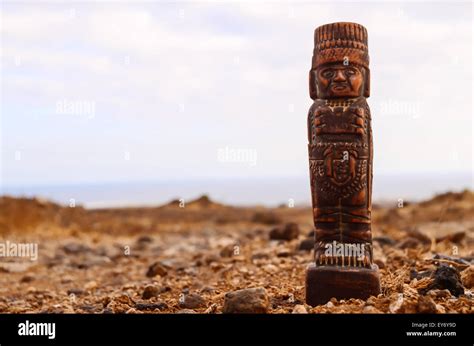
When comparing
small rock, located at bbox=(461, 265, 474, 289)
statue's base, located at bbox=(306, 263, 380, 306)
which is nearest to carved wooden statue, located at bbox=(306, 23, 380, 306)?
statue's base, located at bbox=(306, 263, 380, 306)

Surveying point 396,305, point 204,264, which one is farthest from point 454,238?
point 396,305

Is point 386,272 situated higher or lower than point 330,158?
lower

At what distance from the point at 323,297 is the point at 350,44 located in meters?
3.00

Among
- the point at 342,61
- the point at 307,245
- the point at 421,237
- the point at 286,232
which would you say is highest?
the point at 342,61

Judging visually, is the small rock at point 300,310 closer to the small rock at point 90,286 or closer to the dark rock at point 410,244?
the dark rock at point 410,244

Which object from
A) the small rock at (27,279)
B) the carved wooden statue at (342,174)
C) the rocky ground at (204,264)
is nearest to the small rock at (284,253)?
the rocky ground at (204,264)

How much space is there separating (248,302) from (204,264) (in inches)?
234

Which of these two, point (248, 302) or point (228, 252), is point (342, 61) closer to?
point (248, 302)

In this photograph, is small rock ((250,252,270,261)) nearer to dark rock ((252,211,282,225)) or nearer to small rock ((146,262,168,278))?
small rock ((146,262,168,278))

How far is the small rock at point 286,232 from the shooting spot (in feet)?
45.0

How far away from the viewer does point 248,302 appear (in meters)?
6.16
